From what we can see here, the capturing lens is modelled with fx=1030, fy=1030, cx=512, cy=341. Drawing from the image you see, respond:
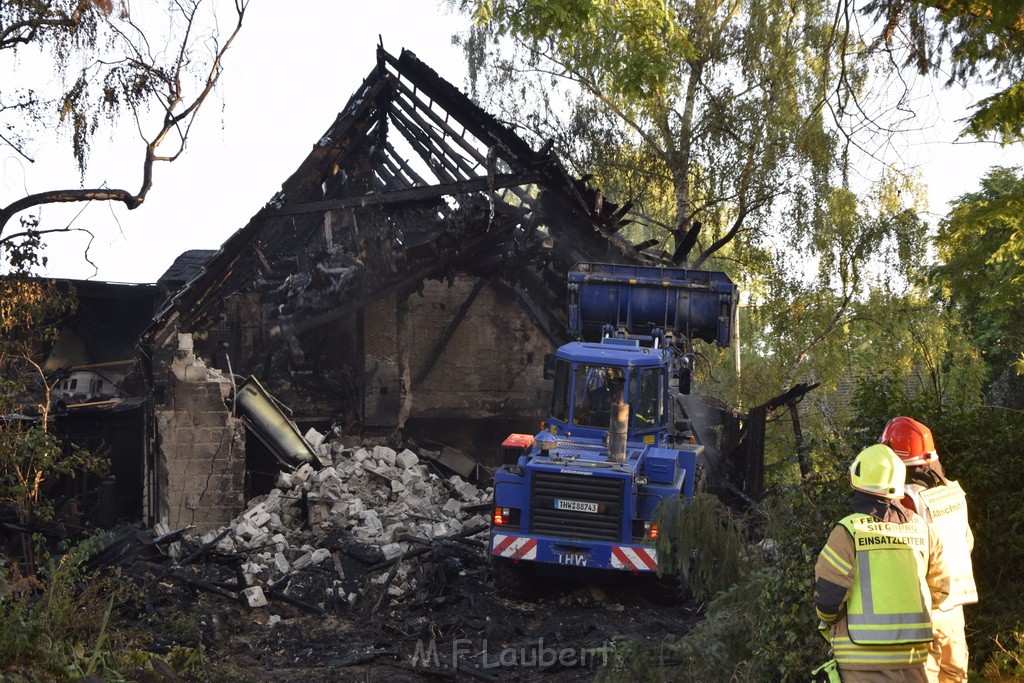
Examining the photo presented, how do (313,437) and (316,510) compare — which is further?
(313,437)

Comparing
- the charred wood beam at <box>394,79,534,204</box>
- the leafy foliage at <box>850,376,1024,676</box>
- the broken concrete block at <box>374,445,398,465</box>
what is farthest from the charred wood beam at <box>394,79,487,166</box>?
the leafy foliage at <box>850,376,1024,676</box>

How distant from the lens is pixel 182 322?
15.0 m

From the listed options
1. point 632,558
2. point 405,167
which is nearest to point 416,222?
point 405,167

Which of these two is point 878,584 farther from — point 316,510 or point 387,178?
point 387,178

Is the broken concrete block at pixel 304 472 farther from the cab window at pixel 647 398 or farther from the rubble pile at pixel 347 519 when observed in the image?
the cab window at pixel 647 398

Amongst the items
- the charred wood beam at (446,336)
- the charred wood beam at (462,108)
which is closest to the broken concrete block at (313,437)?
the charred wood beam at (446,336)

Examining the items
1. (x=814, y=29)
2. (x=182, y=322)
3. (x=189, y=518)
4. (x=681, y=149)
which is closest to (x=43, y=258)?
(x=182, y=322)

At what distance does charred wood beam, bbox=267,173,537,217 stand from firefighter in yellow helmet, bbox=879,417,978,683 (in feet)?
38.4

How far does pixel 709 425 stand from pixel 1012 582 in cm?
1126

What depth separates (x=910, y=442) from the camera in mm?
5359

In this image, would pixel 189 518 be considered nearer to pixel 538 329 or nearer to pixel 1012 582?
pixel 538 329

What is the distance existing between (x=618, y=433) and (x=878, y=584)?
20.9ft

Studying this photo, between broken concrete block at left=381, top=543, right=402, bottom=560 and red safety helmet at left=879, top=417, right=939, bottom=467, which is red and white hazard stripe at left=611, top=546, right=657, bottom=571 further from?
red safety helmet at left=879, top=417, right=939, bottom=467

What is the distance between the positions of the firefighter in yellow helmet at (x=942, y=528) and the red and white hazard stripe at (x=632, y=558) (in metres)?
5.24
